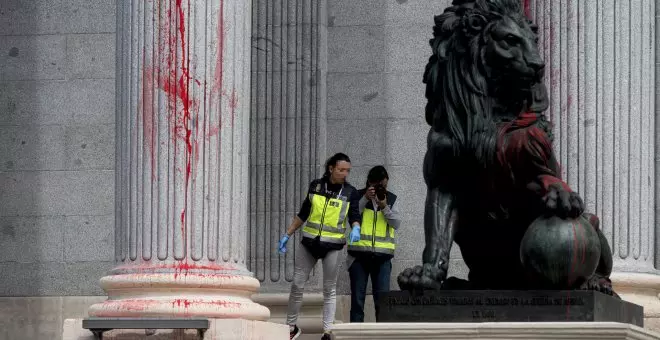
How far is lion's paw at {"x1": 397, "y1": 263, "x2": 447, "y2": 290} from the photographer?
47.9 ft

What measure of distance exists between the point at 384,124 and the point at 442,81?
300 inches

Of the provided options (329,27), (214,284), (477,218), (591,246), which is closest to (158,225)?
(214,284)

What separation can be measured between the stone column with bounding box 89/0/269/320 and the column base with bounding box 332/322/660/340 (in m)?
3.35

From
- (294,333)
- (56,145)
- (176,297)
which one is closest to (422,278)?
(176,297)

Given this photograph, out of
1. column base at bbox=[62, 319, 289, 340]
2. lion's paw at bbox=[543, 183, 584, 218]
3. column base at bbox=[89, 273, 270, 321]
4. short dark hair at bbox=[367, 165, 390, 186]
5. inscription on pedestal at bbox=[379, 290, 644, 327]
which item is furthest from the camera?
short dark hair at bbox=[367, 165, 390, 186]

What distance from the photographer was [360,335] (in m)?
14.3

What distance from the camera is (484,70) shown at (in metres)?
15.0

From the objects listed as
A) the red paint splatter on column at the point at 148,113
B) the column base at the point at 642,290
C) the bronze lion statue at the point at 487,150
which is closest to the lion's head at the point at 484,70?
the bronze lion statue at the point at 487,150

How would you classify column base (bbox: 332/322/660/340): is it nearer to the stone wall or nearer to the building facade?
the building facade

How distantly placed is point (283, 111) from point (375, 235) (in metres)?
3.31

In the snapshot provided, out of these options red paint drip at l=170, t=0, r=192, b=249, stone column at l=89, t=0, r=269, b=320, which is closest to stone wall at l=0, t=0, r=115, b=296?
stone column at l=89, t=0, r=269, b=320

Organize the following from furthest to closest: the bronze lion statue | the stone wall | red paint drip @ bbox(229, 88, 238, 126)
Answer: the stone wall < red paint drip @ bbox(229, 88, 238, 126) < the bronze lion statue

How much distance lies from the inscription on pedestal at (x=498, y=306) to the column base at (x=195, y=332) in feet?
9.53

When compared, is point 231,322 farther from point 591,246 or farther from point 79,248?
point 79,248
